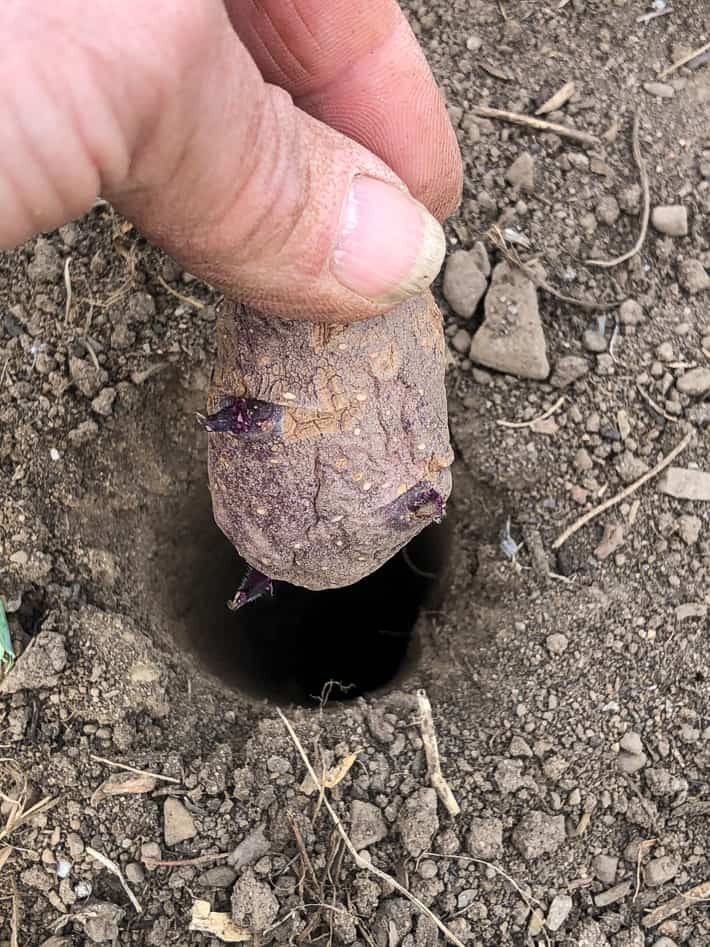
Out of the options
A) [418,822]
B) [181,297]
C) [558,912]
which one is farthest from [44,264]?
[558,912]

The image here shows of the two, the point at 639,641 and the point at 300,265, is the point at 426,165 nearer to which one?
the point at 300,265

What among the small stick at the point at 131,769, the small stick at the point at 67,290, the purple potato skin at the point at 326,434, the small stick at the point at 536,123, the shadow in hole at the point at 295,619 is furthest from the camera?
the shadow in hole at the point at 295,619

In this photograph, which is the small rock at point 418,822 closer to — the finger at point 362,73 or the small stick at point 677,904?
the small stick at point 677,904

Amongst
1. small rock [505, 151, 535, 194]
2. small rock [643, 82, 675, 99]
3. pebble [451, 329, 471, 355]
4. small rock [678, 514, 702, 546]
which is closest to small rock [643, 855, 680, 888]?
small rock [678, 514, 702, 546]

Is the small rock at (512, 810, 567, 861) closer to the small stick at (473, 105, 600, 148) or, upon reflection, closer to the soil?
the soil

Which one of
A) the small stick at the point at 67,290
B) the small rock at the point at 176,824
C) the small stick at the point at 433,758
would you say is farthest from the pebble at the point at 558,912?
the small stick at the point at 67,290

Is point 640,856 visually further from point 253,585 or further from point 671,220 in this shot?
point 671,220

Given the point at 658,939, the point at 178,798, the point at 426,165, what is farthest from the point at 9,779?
the point at 426,165
